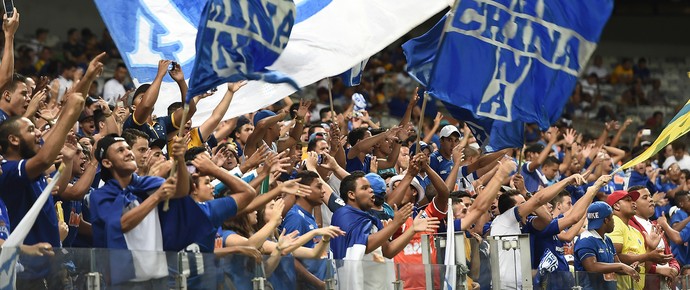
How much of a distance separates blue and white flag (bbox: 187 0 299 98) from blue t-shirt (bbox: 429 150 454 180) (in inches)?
185

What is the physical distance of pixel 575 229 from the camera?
11.5m

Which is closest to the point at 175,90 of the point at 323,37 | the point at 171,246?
the point at 323,37

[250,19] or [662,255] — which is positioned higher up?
[250,19]

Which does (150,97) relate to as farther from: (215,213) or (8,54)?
(215,213)

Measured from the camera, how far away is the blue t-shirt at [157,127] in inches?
386

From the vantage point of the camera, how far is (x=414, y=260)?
9961 mm

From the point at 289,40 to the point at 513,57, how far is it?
176cm

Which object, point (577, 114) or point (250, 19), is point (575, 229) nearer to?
point (250, 19)

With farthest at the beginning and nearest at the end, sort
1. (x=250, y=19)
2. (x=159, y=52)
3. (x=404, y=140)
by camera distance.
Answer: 1. (x=404, y=140)
2. (x=159, y=52)
3. (x=250, y=19)

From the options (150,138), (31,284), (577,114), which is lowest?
(31,284)

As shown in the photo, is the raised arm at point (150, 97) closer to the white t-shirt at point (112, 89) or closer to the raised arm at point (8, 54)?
the raised arm at point (8, 54)

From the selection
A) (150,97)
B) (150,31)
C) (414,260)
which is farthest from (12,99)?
(414,260)

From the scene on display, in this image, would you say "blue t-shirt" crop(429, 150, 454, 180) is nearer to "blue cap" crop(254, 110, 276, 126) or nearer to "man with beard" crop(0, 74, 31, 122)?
"blue cap" crop(254, 110, 276, 126)

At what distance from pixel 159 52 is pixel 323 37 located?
131 centimetres
